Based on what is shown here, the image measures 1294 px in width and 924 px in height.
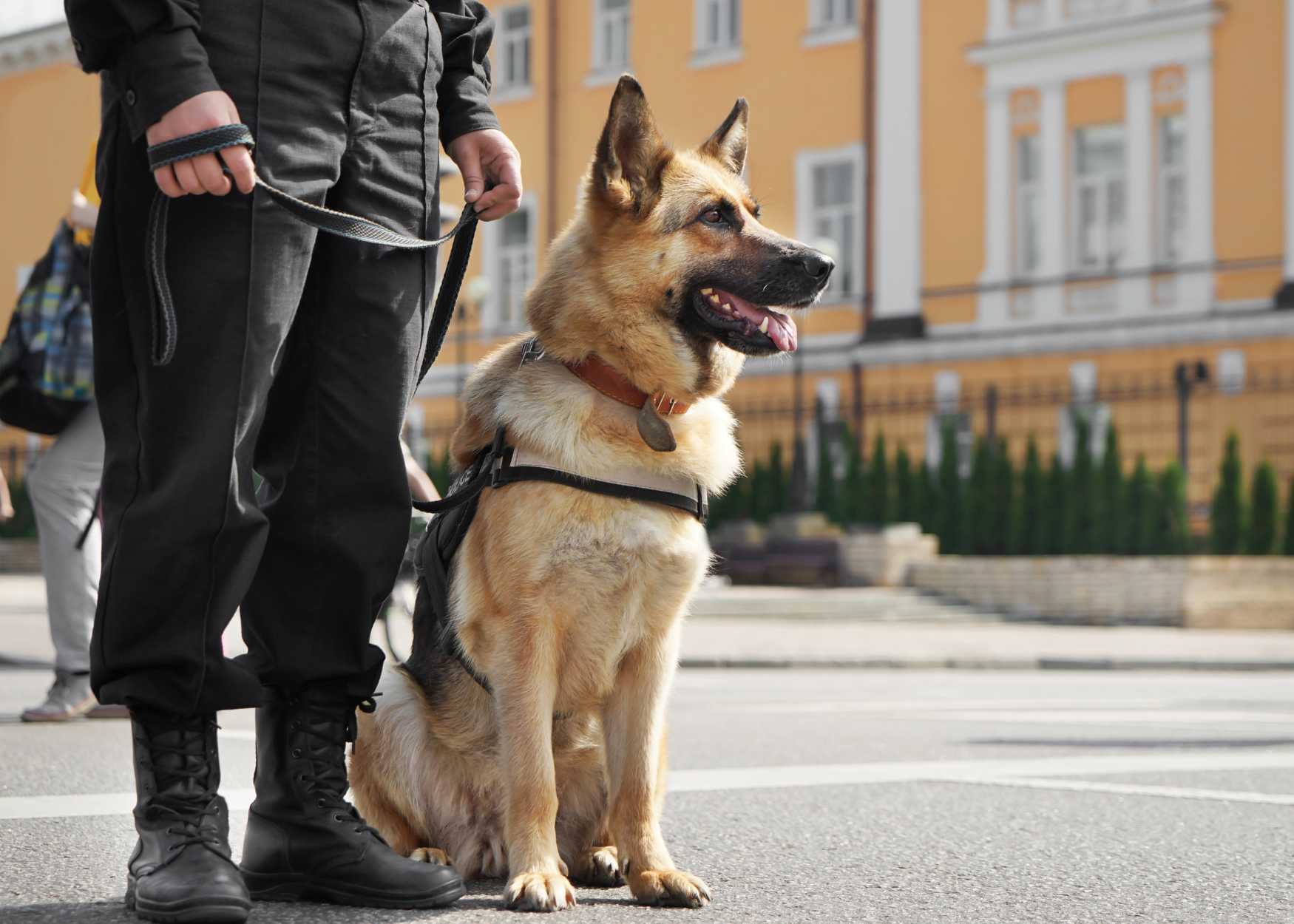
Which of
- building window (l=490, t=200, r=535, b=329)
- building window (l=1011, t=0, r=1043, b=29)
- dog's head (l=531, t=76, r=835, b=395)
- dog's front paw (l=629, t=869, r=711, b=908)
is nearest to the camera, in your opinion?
dog's front paw (l=629, t=869, r=711, b=908)

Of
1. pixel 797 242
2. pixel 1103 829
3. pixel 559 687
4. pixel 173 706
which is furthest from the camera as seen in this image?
pixel 1103 829

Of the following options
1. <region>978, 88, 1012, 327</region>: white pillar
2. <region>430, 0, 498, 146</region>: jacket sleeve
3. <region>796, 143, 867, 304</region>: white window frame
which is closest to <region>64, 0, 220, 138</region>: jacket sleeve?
<region>430, 0, 498, 146</region>: jacket sleeve

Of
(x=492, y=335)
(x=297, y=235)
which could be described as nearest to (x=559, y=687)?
(x=297, y=235)

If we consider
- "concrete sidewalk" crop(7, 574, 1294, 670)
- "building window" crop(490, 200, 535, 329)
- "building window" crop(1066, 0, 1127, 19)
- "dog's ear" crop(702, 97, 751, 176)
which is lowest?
"concrete sidewalk" crop(7, 574, 1294, 670)

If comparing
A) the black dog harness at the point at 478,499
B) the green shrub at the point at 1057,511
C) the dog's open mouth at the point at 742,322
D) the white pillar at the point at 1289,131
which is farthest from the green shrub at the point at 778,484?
the black dog harness at the point at 478,499

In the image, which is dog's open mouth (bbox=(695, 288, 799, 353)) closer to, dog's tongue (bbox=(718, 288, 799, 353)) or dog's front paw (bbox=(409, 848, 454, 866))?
dog's tongue (bbox=(718, 288, 799, 353))

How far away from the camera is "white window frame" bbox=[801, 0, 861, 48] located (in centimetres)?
2588

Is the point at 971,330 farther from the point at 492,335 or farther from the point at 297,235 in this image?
the point at 297,235

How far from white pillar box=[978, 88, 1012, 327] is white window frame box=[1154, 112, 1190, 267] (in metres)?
2.11

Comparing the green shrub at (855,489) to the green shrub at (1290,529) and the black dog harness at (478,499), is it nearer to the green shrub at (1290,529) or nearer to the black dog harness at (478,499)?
the green shrub at (1290,529)

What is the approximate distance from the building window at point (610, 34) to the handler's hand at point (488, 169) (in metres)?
25.8

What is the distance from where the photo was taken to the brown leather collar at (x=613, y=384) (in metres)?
3.80

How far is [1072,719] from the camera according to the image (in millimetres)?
8438

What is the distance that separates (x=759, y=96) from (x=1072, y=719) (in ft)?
64.5
